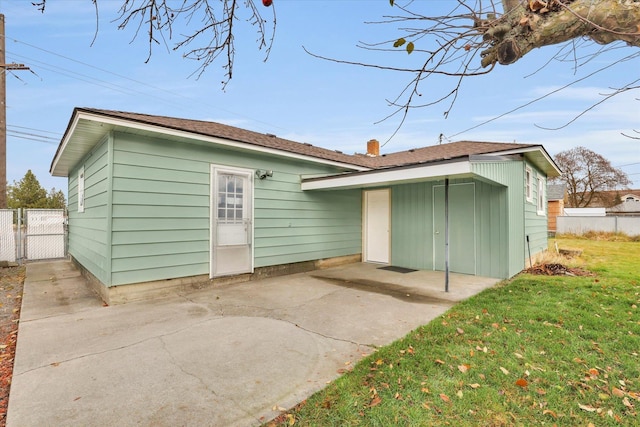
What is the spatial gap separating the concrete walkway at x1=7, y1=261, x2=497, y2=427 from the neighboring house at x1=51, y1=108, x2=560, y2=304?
82 centimetres

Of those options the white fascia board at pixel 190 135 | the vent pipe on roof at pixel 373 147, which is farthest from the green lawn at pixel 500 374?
the vent pipe on roof at pixel 373 147

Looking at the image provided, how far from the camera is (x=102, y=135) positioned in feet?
17.3

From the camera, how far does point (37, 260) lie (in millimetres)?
9609

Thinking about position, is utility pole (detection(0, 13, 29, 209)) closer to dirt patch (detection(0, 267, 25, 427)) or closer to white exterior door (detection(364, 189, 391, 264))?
dirt patch (detection(0, 267, 25, 427))

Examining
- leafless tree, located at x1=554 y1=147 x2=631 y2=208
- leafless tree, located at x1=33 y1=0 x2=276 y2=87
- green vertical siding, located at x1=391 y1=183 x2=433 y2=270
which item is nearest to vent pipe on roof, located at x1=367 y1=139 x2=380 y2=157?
green vertical siding, located at x1=391 y1=183 x2=433 y2=270

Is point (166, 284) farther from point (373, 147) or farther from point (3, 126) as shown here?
point (373, 147)

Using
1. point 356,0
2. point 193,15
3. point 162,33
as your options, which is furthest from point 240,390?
point 356,0

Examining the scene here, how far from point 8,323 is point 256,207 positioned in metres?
4.23

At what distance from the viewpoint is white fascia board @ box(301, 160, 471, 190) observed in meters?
5.13

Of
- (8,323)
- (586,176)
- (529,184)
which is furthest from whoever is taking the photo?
(586,176)

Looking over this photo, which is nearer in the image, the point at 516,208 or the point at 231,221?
the point at 231,221

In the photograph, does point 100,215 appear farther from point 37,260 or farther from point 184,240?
point 37,260

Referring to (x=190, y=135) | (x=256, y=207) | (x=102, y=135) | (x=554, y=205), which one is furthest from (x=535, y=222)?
(x=554, y=205)

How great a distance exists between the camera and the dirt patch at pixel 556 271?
23.6 ft
